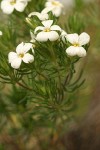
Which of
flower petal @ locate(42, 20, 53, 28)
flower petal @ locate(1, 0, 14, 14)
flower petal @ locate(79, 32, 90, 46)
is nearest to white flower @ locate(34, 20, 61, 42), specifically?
flower petal @ locate(42, 20, 53, 28)

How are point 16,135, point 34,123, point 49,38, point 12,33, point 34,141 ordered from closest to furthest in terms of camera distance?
point 49,38 < point 12,33 < point 34,123 < point 16,135 < point 34,141

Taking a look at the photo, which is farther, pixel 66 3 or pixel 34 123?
pixel 66 3

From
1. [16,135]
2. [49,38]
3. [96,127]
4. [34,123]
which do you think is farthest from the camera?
[96,127]

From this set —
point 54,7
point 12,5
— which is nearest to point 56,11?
point 54,7

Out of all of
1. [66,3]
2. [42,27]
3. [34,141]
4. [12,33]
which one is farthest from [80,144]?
[66,3]

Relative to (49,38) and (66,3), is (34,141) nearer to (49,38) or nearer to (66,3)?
(49,38)

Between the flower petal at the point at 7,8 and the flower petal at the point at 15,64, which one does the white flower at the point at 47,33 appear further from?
the flower petal at the point at 7,8

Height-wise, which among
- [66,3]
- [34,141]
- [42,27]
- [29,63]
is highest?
[66,3]

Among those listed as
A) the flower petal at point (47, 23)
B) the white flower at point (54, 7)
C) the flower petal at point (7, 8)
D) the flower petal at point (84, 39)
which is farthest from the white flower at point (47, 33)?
the flower petal at point (7, 8)
